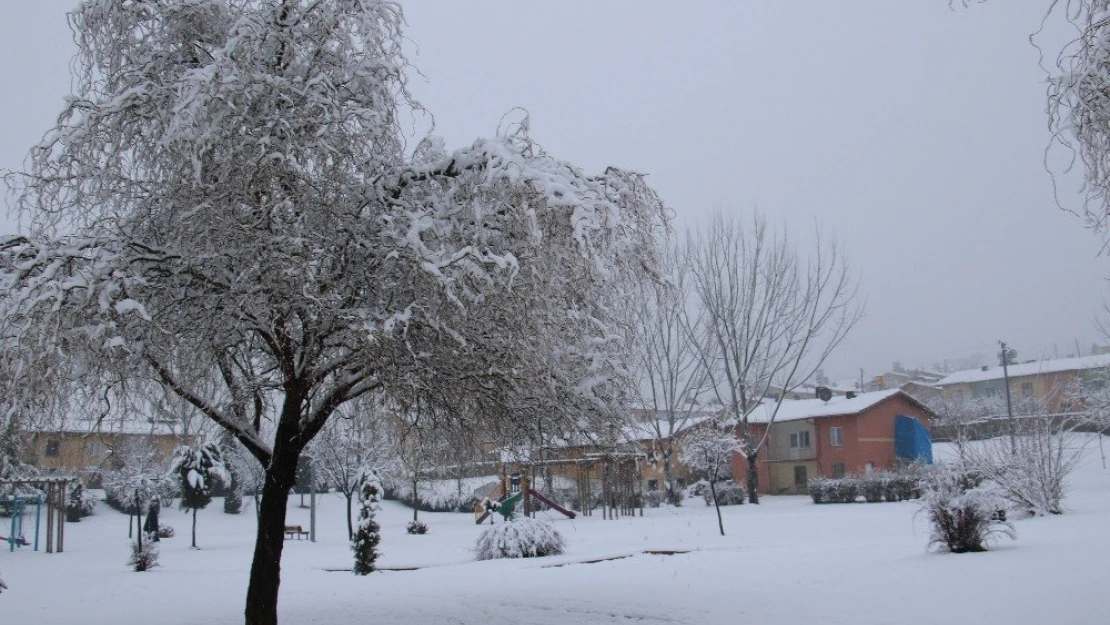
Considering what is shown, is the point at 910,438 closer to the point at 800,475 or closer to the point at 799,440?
the point at 799,440

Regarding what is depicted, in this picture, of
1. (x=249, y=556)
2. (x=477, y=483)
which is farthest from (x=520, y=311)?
(x=477, y=483)

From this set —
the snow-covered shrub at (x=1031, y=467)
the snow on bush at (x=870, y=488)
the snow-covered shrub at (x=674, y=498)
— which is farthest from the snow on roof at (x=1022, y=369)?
the snow-covered shrub at (x=1031, y=467)

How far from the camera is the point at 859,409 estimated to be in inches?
1561

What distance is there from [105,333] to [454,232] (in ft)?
8.90

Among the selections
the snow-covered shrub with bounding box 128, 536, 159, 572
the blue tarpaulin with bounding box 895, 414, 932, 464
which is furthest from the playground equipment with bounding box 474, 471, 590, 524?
the blue tarpaulin with bounding box 895, 414, 932, 464

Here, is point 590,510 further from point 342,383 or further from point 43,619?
point 342,383

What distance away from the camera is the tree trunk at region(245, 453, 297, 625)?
8117 mm

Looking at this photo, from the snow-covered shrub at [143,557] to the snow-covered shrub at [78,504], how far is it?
66.0 feet

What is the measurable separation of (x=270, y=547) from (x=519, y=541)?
27.9 ft

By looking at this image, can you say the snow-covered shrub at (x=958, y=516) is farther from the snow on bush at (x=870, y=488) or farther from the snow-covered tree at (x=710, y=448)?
the snow on bush at (x=870, y=488)

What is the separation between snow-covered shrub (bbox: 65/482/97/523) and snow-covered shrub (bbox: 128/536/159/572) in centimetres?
2012

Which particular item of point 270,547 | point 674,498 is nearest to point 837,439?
point 674,498

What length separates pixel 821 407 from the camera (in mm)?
43031

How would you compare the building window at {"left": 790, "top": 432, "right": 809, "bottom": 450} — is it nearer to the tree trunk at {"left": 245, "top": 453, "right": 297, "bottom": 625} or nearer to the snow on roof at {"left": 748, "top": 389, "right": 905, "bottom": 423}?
the snow on roof at {"left": 748, "top": 389, "right": 905, "bottom": 423}
